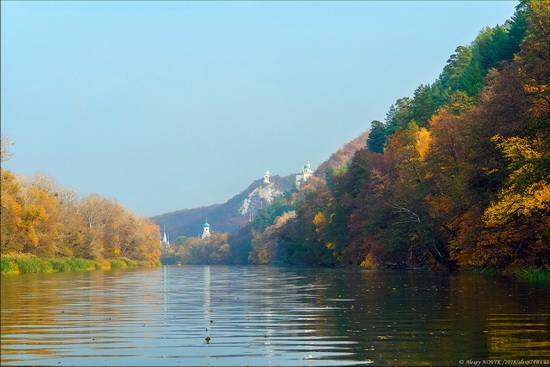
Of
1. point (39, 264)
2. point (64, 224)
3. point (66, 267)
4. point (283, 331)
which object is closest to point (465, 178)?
point (283, 331)

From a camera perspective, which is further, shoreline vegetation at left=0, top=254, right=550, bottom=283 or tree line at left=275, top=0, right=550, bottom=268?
shoreline vegetation at left=0, top=254, right=550, bottom=283

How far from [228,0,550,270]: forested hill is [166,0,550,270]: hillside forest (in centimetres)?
10

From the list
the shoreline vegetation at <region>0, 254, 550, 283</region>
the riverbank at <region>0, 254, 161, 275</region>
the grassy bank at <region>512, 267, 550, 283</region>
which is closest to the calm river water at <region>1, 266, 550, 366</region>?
the grassy bank at <region>512, 267, 550, 283</region>

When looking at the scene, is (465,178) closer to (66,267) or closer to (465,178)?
(465,178)

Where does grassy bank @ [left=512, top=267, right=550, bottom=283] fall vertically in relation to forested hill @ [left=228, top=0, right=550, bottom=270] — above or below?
below

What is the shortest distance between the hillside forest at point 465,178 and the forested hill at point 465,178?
0.10m

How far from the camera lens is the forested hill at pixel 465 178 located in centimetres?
4500

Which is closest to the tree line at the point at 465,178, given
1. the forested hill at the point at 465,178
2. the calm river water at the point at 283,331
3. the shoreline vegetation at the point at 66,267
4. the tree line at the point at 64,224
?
the forested hill at the point at 465,178

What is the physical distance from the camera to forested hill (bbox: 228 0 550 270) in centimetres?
4500

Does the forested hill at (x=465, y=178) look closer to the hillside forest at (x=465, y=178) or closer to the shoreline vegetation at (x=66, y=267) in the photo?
the hillside forest at (x=465, y=178)

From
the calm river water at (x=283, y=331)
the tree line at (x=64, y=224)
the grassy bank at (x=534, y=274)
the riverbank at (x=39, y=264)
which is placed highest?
the tree line at (x=64, y=224)

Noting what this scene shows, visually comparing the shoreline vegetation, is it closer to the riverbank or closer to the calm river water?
the riverbank

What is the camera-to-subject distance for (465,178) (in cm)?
5759

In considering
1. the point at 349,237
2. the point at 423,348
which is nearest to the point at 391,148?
the point at 349,237
